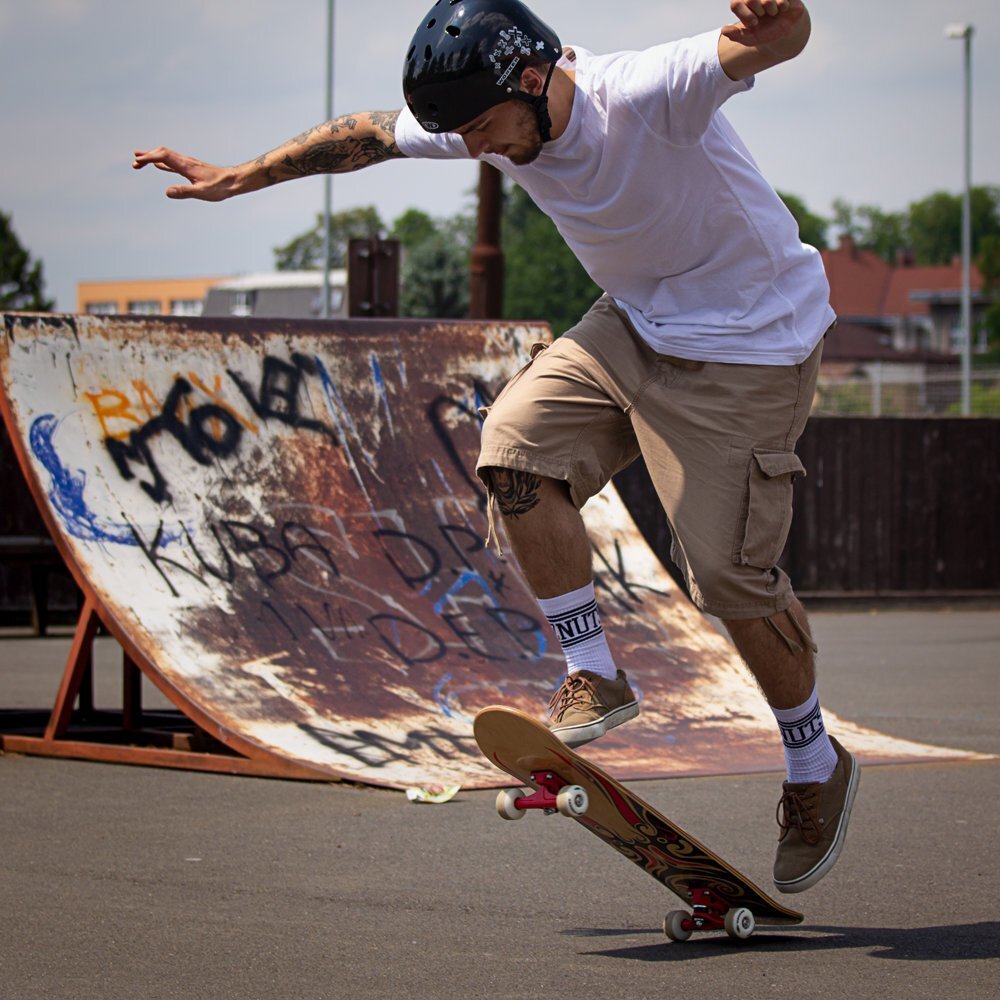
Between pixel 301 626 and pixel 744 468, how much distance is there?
3307 mm

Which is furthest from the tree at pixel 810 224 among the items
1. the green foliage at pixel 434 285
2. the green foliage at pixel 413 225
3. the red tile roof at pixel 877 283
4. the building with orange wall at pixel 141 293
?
the green foliage at pixel 434 285

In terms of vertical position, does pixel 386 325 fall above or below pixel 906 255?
below

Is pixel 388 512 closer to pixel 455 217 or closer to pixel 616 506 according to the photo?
pixel 616 506

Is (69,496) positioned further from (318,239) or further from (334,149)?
(318,239)

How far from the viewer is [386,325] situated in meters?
7.71

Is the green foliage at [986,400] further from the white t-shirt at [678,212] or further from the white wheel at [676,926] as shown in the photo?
the white wheel at [676,926]

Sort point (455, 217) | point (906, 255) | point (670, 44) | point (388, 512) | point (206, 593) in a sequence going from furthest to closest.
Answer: point (906, 255) → point (455, 217) → point (388, 512) → point (206, 593) → point (670, 44)

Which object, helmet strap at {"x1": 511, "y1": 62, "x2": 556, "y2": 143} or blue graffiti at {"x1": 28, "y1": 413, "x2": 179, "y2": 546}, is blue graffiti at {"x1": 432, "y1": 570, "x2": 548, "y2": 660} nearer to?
blue graffiti at {"x1": 28, "y1": 413, "x2": 179, "y2": 546}

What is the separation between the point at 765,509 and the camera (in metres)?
3.65

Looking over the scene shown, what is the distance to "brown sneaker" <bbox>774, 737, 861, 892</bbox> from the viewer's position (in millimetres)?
3746

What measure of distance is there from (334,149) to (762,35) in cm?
140

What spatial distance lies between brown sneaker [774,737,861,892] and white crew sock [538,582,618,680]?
22.0 inches

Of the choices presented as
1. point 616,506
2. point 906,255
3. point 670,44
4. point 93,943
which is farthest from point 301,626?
point 906,255

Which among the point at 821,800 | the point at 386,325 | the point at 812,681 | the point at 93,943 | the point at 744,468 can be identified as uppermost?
the point at 386,325
